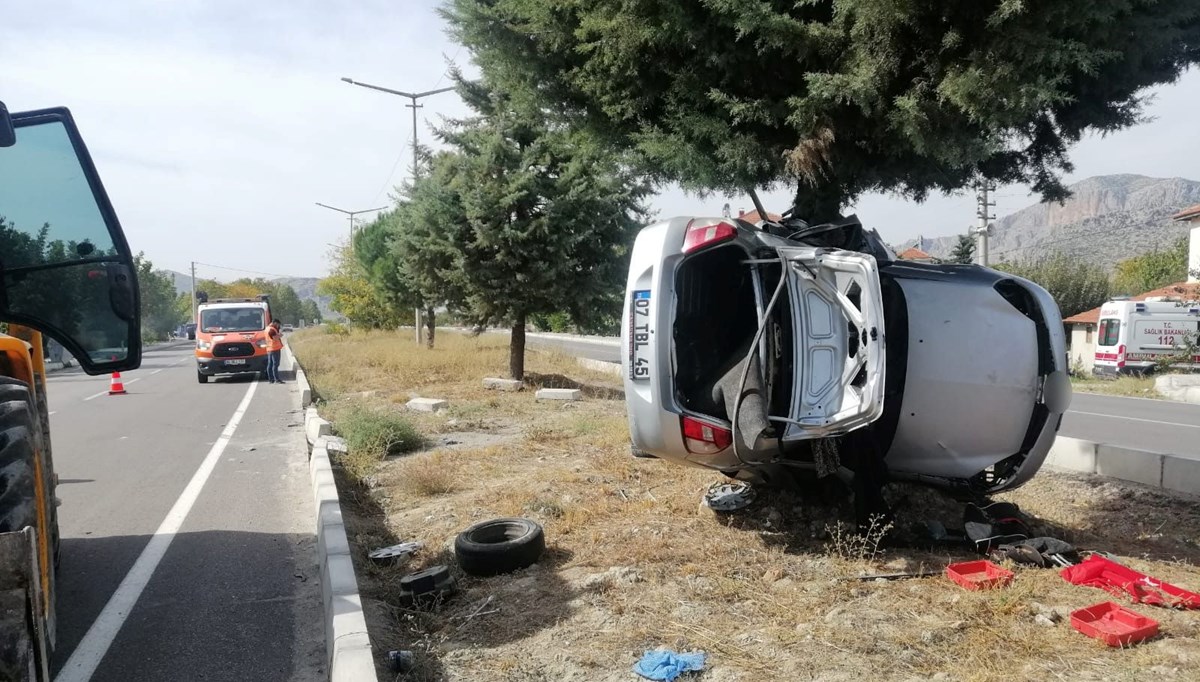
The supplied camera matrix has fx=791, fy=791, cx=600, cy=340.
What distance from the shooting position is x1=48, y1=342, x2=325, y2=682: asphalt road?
4242mm

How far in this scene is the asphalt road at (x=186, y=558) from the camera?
167 inches

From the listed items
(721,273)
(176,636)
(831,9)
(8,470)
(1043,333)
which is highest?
(831,9)

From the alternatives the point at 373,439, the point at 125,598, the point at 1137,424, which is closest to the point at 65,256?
the point at 125,598

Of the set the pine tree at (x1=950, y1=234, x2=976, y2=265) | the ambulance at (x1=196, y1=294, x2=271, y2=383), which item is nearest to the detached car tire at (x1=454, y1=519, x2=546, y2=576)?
the ambulance at (x1=196, y1=294, x2=271, y2=383)

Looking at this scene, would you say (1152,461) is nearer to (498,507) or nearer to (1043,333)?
(1043,333)

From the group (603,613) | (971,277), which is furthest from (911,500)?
(603,613)

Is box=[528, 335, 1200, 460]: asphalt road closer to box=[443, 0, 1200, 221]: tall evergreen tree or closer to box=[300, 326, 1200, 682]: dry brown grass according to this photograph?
box=[300, 326, 1200, 682]: dry brown grass

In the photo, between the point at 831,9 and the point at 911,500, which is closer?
the point at 831,9

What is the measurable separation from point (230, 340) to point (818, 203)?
60.8ft

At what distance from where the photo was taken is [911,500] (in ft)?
20.0

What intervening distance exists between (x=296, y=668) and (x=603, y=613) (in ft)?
A: 5.31

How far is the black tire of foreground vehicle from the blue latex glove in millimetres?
2331

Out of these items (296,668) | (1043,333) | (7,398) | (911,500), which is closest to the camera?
(7,398)

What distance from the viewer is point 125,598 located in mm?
5070
